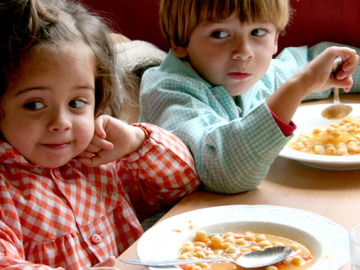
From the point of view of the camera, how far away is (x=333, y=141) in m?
1.24

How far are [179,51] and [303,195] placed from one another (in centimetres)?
59

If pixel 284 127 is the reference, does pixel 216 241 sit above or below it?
below

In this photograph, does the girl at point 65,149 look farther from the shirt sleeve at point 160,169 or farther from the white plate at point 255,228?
the white plate at point 255,228

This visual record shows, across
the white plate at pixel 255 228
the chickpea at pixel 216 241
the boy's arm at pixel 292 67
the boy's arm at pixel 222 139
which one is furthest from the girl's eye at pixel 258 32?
the chickpea at pixel 216 241

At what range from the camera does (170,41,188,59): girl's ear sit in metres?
1.45

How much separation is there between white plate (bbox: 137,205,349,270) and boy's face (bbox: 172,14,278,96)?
500 mm

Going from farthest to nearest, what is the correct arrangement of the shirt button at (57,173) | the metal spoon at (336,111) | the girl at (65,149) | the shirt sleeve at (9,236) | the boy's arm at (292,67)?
1. the boy's arm at (292,67)
2. the metal spoon at (336,111)
3. the shirt button at (57,173)
4. the girl at (65,149)
5. the shirt sleeve at (9,236)

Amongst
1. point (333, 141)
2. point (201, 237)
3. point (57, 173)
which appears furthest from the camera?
point (333, 141)

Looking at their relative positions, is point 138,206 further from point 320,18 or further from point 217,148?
point 320,18

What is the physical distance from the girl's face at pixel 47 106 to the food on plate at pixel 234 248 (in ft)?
0.92

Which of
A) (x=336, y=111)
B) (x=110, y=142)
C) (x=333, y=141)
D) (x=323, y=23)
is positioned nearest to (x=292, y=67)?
(x=323, y=23)

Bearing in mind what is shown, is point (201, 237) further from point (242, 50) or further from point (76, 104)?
point (242, 50)

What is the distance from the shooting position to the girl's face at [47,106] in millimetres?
885

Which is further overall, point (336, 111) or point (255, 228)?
point (336, 111)
